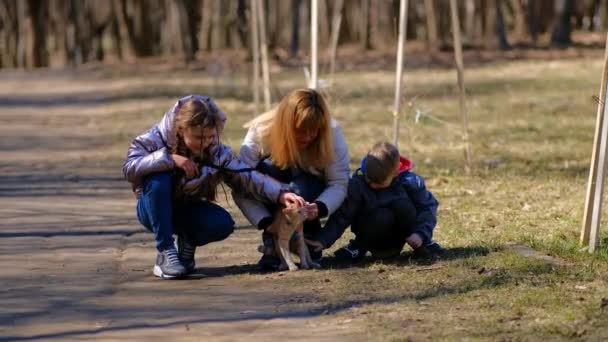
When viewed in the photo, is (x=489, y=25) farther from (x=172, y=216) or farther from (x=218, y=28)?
(x=172, y=216)

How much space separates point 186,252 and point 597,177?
242cm

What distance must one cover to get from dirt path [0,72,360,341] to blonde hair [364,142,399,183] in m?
0.83

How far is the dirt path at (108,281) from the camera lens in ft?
18.7

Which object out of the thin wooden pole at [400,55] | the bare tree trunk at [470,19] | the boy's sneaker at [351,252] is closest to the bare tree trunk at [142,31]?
the bare tree trunk at [470,19]

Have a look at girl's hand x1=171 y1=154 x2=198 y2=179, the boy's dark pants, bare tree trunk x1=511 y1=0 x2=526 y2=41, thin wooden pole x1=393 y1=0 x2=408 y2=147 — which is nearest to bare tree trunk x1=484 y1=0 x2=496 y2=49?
bare tree trunk x1=511 y1=0 x2=526 y2=41

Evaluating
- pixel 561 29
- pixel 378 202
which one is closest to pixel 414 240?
pixel 378 202

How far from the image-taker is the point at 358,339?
541 cm

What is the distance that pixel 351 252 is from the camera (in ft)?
23.7

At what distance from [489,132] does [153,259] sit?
26.7 feet

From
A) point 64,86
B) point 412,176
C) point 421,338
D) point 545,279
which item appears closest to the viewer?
point 421,338

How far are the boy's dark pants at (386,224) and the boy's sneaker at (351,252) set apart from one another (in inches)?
4.0

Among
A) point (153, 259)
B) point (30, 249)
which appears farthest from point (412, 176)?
point (30, 249)

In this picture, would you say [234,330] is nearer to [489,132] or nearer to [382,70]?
[489,132]

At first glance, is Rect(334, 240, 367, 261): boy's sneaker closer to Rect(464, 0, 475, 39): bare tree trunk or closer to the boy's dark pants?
the boy's dark pants
